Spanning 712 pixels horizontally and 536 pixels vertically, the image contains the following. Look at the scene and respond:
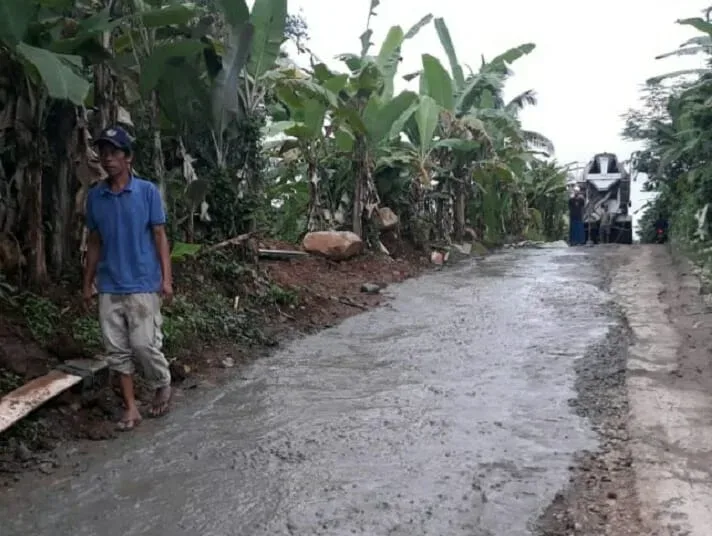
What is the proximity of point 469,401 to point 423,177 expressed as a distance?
29.1 feet

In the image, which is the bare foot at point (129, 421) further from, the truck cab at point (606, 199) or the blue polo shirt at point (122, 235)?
the truck cab at point (606, 199)

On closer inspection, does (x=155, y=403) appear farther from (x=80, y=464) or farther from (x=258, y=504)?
(x=258, y=504)

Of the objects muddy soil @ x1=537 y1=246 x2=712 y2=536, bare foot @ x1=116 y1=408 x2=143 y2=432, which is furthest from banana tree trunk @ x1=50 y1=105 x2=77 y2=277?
muddy soil @ x1=537 y1=246 x2=712 y2=536

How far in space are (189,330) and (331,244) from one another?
5042mm

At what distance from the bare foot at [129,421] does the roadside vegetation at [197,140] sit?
2.08 ft

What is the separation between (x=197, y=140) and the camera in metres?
7.16

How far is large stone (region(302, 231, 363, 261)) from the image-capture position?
1052 centimetres

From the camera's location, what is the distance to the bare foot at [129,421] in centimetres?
419

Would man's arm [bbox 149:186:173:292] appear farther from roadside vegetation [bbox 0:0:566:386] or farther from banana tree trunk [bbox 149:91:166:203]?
banana tree trunk [bbox 149:91:166:203]

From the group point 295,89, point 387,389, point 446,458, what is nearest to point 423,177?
point 295,89

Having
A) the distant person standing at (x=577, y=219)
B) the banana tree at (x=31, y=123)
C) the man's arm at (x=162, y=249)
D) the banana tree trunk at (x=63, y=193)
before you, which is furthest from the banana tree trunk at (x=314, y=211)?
the distant person standing at (x=577, y=219)

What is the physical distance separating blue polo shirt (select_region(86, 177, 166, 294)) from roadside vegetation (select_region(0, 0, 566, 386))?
590mm

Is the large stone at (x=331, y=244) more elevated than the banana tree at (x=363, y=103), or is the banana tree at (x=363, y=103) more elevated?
the banana tree at (x=363, y=103)

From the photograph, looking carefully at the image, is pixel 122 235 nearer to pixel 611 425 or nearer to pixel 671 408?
pixel 611 425
